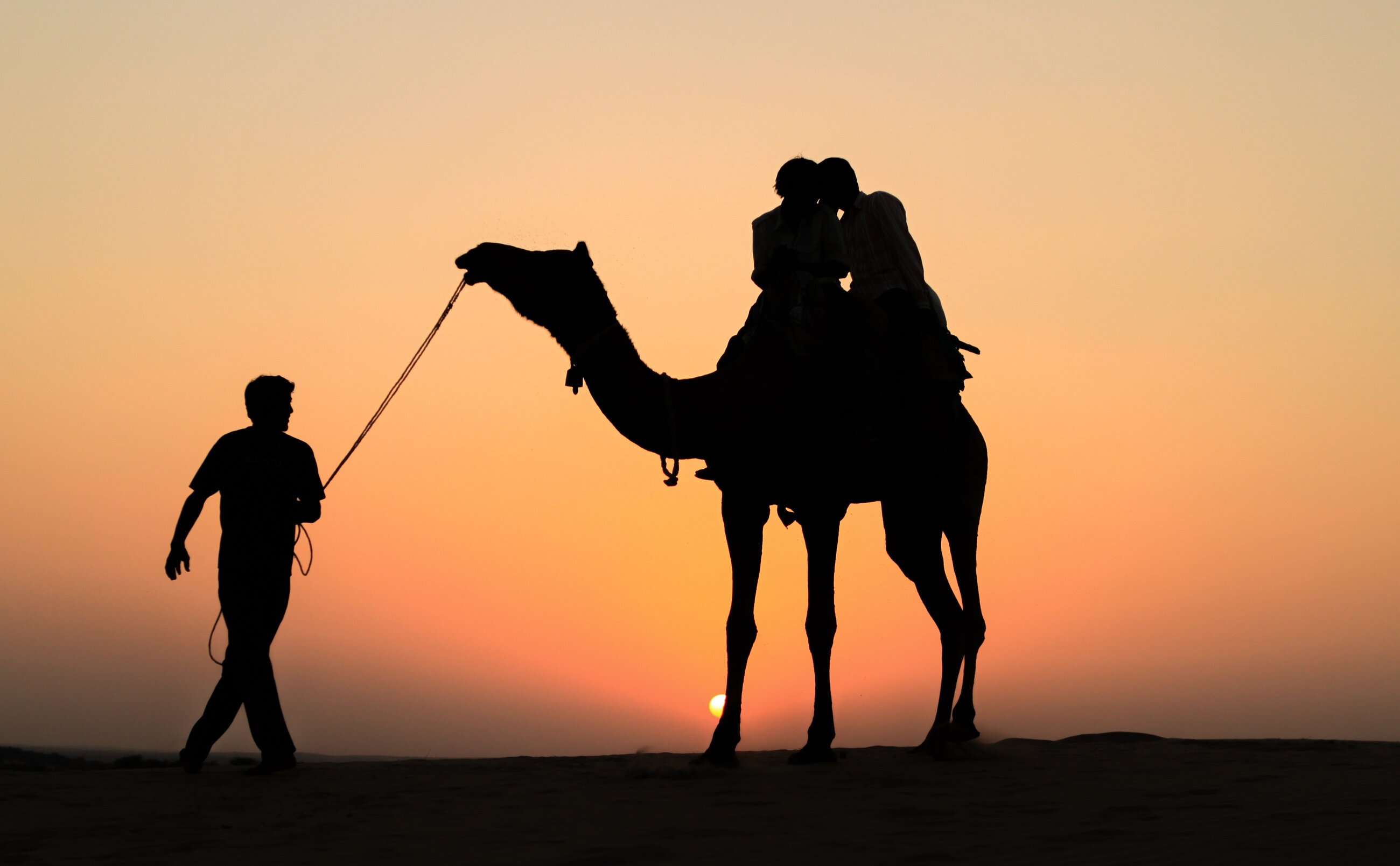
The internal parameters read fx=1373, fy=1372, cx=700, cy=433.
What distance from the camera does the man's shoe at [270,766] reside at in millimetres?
9875

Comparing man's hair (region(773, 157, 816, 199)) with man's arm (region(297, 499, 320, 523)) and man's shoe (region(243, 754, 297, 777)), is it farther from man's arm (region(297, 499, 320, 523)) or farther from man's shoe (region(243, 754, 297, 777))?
man's shoe (region(243, 754, 297, 777))

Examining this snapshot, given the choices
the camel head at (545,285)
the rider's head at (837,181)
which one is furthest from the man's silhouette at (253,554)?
the rider's head at (837,181)

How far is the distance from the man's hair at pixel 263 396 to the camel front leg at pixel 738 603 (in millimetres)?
3471

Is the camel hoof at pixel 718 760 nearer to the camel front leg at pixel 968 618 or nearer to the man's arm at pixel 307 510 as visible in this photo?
the camel front leg at pixel 968 618

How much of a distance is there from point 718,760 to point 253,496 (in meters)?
3.93

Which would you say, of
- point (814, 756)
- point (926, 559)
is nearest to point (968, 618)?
point (926, 559)

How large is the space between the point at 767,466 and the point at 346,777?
3.68 m

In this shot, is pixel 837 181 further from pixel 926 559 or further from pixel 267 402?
pixel 267 402

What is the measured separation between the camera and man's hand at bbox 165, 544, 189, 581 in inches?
387

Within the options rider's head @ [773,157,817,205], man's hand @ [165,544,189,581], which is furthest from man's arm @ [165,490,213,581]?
rider's head @ [773,157,817,205]

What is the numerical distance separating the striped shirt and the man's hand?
5.52 meters

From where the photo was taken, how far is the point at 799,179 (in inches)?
415

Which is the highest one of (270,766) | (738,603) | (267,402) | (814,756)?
(267,402)

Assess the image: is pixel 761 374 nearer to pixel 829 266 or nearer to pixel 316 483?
pixel 829 266
